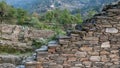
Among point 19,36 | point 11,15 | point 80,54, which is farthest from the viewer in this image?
point 11,15

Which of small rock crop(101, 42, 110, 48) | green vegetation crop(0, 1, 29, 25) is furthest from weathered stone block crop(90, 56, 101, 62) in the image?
green vegetation crop(0, 1, 29, 25)

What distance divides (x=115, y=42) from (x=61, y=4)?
14221cm

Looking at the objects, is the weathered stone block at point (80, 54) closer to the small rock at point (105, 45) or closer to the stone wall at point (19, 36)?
the small rock at point (105, 45)

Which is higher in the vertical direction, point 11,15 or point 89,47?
point 89,47

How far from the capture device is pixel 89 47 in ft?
27.5

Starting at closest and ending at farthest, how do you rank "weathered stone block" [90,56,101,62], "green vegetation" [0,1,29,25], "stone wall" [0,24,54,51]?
→ "weathered stone block" [90,56,101,62]
"stone wall" [0,24,54,51]
"green vegetation" [0,1,29,25]

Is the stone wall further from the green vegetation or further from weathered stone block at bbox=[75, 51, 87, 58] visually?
weathered stone block at bbox=[75, 51, 87, 58]

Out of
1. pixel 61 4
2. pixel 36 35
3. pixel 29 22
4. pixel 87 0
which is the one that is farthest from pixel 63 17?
pixel 87 0

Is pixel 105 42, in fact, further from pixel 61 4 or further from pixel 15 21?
pixel 61 4

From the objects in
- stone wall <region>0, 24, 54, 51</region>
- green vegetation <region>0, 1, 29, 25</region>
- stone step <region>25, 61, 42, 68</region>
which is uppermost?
stone step <region>25, 61, 42, 68</region>

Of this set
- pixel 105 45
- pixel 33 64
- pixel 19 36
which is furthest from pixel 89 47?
pixel 19 36

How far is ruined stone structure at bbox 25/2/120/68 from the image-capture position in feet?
27.2

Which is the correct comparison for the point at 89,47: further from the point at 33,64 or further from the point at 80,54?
the point at 33,64

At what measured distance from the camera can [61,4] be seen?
492 ft
